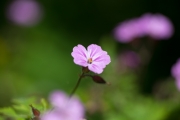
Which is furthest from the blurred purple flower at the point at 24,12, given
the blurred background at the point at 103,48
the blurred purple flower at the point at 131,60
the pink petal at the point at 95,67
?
the pink petal at the point at 95,67

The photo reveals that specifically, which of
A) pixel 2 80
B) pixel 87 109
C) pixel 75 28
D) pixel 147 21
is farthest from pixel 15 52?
pixel 87 109

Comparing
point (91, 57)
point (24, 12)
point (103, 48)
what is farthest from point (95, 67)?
point (24, 12)

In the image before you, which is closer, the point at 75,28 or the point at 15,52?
the point at 15,52

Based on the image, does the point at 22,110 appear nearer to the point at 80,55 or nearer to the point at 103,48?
the point at 80,55

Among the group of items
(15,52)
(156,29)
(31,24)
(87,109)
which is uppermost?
(31,24)

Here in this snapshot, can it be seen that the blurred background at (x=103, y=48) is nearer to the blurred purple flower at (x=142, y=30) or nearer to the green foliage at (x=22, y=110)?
the blurred purple flower at (x=142, y=30)

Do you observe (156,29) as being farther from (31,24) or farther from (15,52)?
(31,24)

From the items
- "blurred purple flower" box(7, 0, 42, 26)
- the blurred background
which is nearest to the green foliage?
the blurred background

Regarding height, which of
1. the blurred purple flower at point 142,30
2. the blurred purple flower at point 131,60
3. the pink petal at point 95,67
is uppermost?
the blurred purple flower at point 142,30
